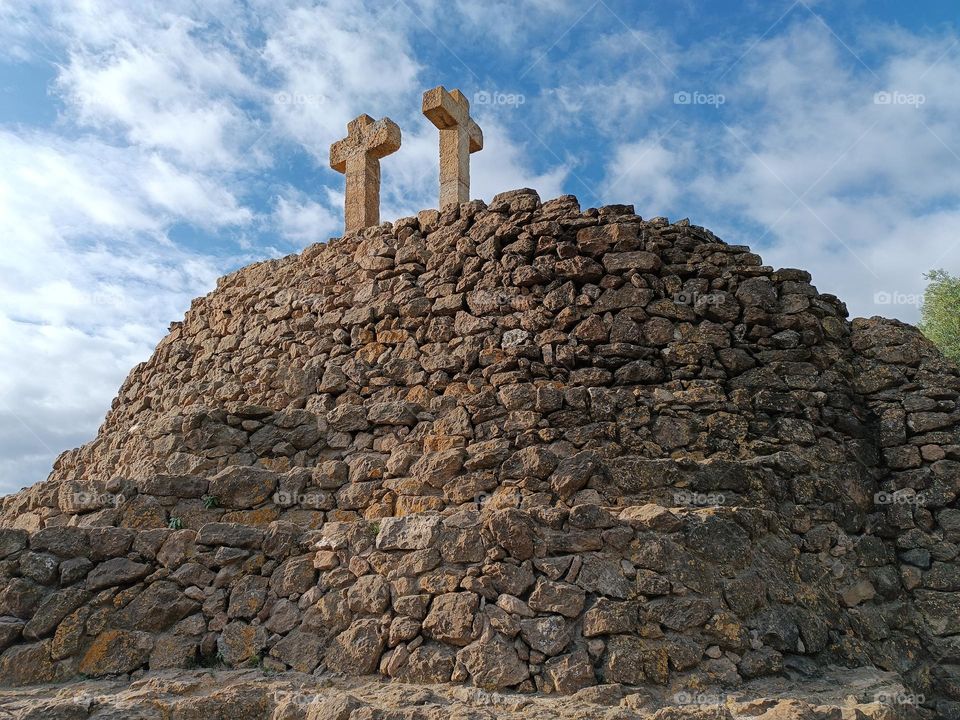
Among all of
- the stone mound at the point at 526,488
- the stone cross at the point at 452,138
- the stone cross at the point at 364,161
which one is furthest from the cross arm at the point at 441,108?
the stone mound at the point at 526,488

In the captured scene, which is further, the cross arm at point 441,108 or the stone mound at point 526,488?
the cross arm at point 441,108

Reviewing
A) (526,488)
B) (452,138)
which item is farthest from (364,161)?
(526,488)

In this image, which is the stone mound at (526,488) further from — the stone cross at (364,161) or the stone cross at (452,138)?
the stone cross at (452,138)

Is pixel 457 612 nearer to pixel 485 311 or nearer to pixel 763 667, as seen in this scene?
pixel 763 667

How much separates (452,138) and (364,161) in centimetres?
123

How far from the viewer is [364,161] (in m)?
9.70

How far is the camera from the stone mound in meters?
4.99

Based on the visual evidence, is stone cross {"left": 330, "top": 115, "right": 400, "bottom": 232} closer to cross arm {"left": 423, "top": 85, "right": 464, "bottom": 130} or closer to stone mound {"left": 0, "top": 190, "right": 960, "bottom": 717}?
cross arm {"left": 423, "top": 85, "right": 464, "bottom": 130}

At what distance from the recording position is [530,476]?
5.99 meters

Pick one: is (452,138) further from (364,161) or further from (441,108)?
(364,161)

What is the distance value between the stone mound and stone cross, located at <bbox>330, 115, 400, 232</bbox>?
3.03 feet

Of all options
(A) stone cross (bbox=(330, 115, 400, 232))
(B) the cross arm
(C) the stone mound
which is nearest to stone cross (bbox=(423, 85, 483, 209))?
(B) the cross arm

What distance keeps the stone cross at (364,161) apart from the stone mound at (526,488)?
3.03 ft

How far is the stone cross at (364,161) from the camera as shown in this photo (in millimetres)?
9578
